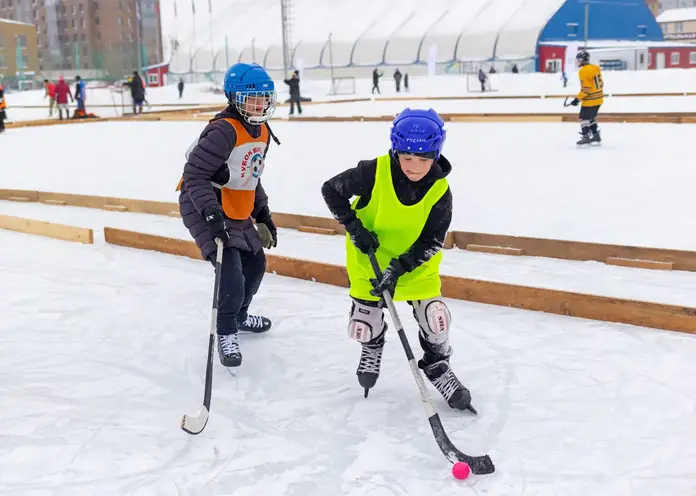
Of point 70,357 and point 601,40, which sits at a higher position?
point 601,40

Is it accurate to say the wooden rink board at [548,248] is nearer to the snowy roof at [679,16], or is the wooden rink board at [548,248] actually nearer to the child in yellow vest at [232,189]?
the child in yellow vest at [232,189]

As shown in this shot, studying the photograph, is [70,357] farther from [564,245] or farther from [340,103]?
[340,103]

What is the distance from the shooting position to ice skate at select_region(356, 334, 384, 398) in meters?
3.16

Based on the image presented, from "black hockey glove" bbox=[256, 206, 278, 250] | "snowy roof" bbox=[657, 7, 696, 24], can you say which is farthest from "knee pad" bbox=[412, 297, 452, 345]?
"snowy roof" bbox=[657, 7, 696, 24]

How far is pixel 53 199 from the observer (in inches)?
334

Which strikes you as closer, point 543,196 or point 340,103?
point 543,196

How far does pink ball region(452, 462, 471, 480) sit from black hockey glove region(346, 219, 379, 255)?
2.87 ft

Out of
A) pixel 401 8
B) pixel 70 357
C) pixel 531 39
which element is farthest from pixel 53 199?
pixel 401 8

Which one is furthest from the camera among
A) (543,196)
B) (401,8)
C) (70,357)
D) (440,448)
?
(401,8)

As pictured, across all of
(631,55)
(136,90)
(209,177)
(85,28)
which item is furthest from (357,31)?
(209,177)

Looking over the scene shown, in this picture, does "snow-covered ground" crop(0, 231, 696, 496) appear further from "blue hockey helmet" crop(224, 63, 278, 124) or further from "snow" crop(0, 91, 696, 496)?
"blue hockey helmet" crop(224, 63, 278, 124)

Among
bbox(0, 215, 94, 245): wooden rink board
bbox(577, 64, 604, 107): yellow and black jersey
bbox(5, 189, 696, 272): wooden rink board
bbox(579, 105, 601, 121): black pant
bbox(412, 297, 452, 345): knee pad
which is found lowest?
bbox(5, 189, 696, 272): wooden rink board

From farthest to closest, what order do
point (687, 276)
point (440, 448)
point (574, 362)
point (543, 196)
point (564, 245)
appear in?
point (543, 196) < point (564, 245) < point (687, 276) < point (574, 362) < point (440, 448)

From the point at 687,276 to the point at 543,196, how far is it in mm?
2713
